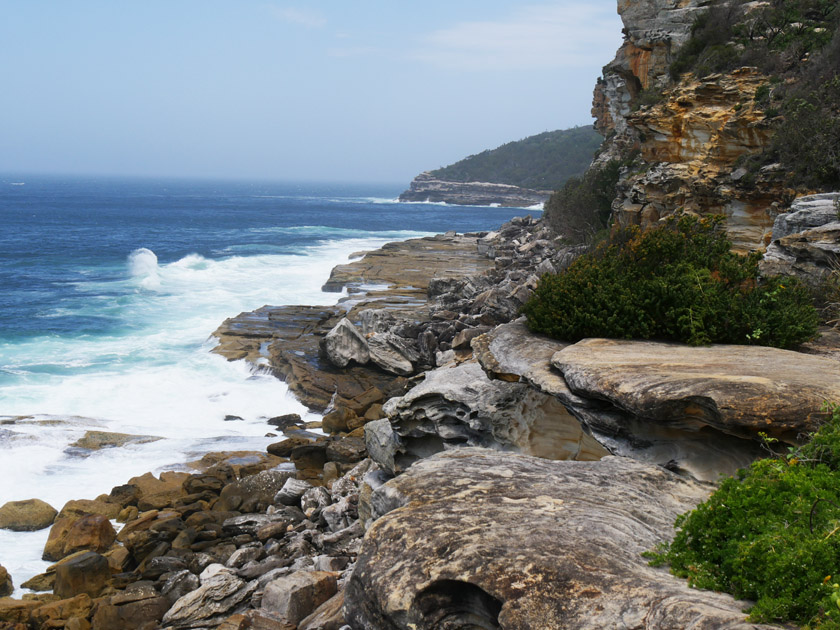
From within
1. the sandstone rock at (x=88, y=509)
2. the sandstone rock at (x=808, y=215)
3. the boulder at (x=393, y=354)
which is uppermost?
the sandstone rock at (x=808, y=215)

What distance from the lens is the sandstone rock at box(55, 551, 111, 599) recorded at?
37.3 feet

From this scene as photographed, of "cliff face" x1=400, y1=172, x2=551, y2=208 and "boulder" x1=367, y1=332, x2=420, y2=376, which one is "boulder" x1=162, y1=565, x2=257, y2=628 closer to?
"boulder" x1=367, y1=332, x2=420, y2=376

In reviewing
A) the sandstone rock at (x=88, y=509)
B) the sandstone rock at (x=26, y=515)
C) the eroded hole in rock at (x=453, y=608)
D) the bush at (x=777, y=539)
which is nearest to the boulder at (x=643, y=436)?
the bush at (x=777, y=539)

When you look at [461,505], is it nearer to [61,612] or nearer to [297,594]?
[297,594]

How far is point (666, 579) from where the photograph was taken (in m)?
5.20

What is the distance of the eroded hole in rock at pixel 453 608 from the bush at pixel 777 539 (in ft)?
4.84

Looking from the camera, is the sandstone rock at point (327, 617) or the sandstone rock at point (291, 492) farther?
the sandstone rock at point (291, 492)

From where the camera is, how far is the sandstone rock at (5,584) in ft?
37.4

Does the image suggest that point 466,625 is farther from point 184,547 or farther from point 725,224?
point 725,224

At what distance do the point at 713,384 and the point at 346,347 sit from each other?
54.2ft

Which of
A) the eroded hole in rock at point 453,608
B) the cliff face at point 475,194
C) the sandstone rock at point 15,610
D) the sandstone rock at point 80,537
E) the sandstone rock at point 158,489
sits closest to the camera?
the eroded hole in rock at point 453,608

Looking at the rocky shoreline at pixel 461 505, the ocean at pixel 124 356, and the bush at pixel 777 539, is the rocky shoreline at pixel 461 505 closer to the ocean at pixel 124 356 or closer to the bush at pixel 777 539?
the bush at pixel 777 539

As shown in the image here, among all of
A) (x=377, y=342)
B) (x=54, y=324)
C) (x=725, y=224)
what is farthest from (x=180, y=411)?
(x=725, y=224)

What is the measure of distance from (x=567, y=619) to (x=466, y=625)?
100 cm
